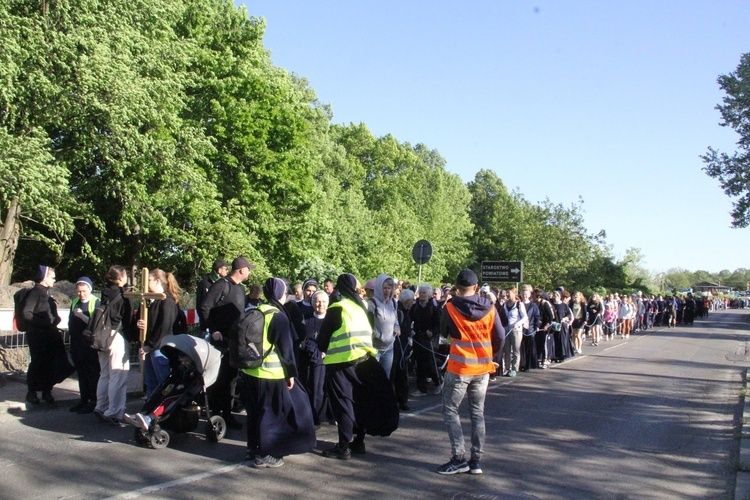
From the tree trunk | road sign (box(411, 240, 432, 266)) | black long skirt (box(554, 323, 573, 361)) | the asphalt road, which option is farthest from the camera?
the tree trunk

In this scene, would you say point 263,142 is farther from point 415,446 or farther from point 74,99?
point 415,446

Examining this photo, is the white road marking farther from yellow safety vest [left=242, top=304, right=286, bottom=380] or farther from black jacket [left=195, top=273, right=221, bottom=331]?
black jacket [left=195, top=273, right=221, bottom=331]

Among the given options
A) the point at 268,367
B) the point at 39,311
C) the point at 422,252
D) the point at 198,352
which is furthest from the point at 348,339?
the point at 422,252

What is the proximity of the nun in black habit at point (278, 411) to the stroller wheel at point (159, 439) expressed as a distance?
107 cm

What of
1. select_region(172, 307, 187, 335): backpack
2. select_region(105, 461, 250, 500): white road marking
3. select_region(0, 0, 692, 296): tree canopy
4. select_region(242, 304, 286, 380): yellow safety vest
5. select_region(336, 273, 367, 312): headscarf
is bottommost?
select_region(105, 461, 250, 500): white road marking

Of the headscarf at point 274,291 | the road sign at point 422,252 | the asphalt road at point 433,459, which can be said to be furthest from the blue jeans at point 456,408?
the road sign at point 422,252

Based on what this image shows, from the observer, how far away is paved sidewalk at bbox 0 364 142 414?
33.1 ft

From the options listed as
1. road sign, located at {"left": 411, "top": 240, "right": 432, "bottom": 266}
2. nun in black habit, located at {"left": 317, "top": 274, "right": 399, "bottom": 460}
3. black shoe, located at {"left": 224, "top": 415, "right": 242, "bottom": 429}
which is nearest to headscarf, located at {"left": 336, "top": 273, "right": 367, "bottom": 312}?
nun in black habit, located at {"left": 317, "top": 274, "right": 399, "bottom": 460}

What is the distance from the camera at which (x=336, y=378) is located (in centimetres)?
789

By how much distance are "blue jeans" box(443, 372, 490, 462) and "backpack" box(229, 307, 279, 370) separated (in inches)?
71.6

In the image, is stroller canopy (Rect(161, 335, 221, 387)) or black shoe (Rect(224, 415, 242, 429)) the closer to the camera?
stroller canopy (Rect(161, 335, 221, 387))

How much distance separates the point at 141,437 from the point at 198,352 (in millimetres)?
1052

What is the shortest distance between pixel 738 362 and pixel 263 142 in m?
21.0

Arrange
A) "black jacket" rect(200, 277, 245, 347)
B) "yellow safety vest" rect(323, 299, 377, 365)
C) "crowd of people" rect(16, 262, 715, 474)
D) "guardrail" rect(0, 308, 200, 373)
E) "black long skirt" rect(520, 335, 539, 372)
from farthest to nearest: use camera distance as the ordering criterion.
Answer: "black long skirt" rect(520, 335, 539, 372)
"guardrail" rect(0, 308, 200, 373)
"black jacket" rect(200, 277, 245, 347)
"yellow safety vest" rect(323, 299, 377, 365)
"crowd of people" rect(16, 262, 715, 474)
